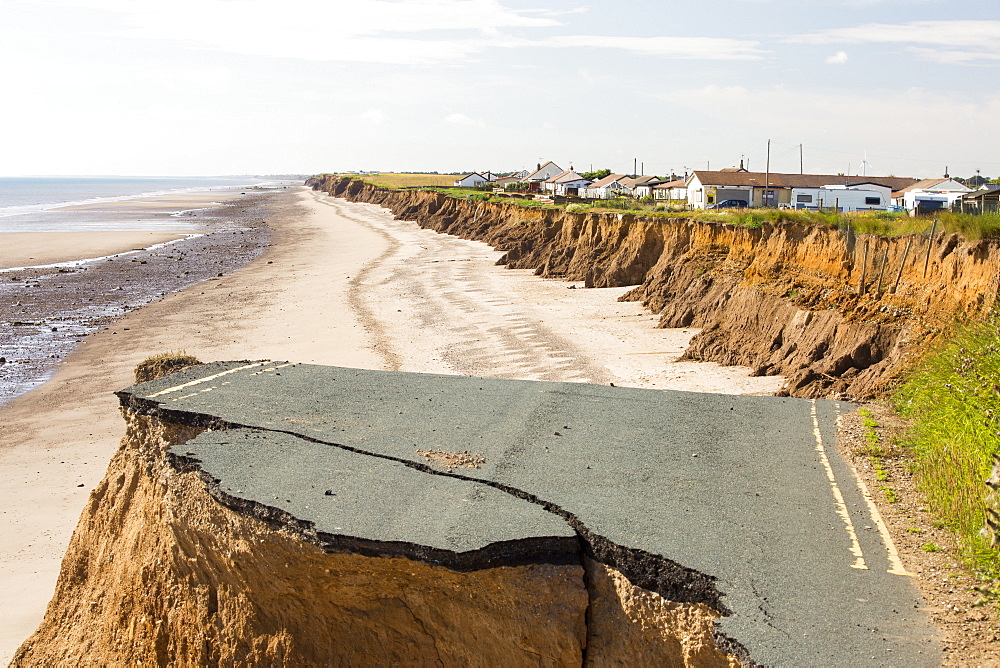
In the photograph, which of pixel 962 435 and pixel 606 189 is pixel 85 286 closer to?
pixel 962 435

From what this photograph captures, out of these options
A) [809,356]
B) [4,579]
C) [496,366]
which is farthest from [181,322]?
[809,356]

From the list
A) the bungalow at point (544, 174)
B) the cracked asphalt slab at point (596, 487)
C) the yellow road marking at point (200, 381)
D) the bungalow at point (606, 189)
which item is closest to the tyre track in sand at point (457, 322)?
the yellow road marking at point (200, 381)

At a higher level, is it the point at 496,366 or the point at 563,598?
the point at 563,598

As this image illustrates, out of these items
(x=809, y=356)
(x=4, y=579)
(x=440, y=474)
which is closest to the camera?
(x=440, y=474)

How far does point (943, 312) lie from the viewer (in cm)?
1341

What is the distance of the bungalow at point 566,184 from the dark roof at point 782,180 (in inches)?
1108

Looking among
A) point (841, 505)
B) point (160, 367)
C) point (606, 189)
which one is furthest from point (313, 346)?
point (606, 189)

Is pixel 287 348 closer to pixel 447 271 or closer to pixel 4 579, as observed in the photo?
pixel 4 579

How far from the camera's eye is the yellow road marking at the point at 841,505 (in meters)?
6.04

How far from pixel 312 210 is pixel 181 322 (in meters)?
69.8

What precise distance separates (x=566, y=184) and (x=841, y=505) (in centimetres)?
9377

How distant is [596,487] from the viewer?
7.21 metres

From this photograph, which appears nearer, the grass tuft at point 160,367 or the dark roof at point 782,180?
the grass tuft at point 160,367

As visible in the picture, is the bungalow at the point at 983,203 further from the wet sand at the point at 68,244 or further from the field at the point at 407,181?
the field at the point at 407,181
